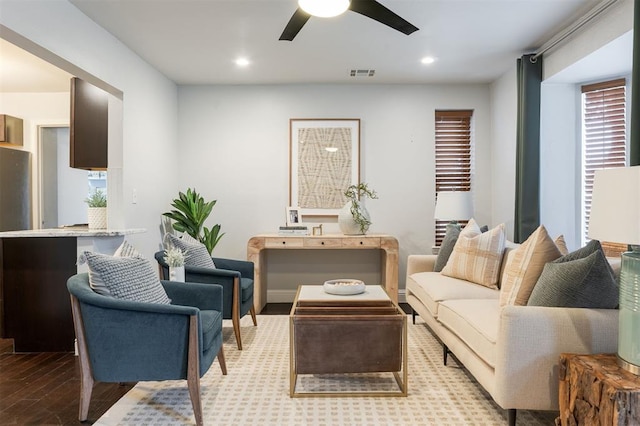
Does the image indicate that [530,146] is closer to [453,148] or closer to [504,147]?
[504,147]

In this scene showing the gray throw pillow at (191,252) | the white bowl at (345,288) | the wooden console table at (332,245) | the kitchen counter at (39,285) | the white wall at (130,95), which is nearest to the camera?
the white wall at (130,95)

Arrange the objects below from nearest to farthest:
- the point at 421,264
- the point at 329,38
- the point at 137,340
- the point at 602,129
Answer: the point at 137,340, the point at 329,38, the point at 602,129, the point at 421,264

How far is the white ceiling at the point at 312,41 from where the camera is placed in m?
3.08

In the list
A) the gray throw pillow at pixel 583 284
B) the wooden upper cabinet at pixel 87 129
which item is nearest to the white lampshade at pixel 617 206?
the gray throw pillow at pixel 583 284

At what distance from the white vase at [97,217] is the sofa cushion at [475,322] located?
2.78 meters

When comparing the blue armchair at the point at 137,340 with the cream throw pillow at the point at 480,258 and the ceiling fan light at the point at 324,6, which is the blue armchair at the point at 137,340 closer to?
the ceiling fan light at the point at 324,6

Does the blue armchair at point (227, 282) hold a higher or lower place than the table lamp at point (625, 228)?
lower

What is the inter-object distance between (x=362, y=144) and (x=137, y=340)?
3575 mm

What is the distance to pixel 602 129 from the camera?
3.76 m

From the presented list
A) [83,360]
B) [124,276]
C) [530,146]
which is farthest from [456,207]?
[83,360]

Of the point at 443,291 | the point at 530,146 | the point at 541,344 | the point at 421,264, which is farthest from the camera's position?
the point at 421,264

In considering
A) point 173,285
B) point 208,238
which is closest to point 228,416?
point 173,285

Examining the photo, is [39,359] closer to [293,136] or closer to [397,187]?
[293,136]

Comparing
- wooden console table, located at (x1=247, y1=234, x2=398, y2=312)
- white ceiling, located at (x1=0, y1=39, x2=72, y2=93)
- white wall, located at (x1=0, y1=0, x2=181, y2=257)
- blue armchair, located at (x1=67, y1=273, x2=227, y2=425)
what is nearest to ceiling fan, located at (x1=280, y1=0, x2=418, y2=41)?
white wall, located at (x1=0, y1=0, x2=181, y2=257)
